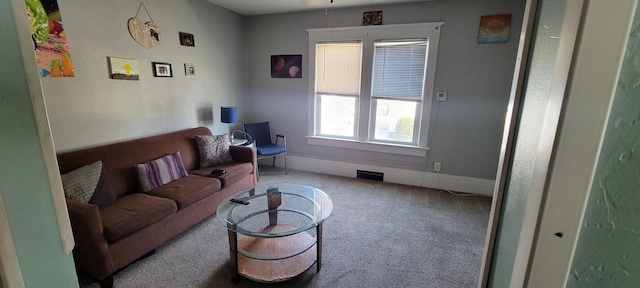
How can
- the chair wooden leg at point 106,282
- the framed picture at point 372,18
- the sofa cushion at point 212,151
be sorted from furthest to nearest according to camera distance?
the framed picture at point 372,18, the sofa cushion at point 212,151, the chair wooden leg at point 106,282

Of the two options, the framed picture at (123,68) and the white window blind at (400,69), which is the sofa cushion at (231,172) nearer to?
the framed picture at (123,68)

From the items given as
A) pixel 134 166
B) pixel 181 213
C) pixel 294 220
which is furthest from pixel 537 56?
pixel 134 166

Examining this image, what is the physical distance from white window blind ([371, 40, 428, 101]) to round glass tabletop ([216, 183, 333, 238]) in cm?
186

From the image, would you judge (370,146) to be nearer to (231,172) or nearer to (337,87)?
(337,87)

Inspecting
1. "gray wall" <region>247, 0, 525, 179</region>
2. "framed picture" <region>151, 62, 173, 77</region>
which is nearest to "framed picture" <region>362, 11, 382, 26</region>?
"gray wall" <region>247, 0, 525, 179</region>

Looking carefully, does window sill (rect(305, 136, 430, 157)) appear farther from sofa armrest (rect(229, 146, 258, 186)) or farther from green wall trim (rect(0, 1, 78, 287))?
green wall trim (rect(0, 1, 78, 287))

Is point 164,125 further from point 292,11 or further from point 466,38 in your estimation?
point 466,38

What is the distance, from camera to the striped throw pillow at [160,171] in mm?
2535

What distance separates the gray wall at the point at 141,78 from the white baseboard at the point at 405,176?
1.34m

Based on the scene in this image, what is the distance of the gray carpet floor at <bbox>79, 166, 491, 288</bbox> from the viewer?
Answer: 6.53 feet

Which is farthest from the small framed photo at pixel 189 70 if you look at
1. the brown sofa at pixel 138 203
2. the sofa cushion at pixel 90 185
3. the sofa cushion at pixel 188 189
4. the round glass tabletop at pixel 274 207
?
the round glass tabletop at pixel 274 207

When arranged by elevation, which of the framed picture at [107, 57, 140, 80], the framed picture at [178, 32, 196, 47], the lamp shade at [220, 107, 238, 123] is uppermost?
the framed picture at [178, 32, 196, 47]

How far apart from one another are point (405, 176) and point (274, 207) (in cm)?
215

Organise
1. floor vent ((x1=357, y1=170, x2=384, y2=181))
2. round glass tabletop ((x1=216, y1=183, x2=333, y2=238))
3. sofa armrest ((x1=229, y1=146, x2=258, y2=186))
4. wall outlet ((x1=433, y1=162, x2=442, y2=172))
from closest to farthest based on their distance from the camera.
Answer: round glass tabletop ((x1=216, y1=183, x2=333, y2=238)) → sofa armrest ((x1=229, y1=146, x2=258, y2=186)) → wall outlet ((x1=433, y1=162, x2=442, y2=172)) → floor vent ((x1=357, y1=170, x2=384, y2=181))
